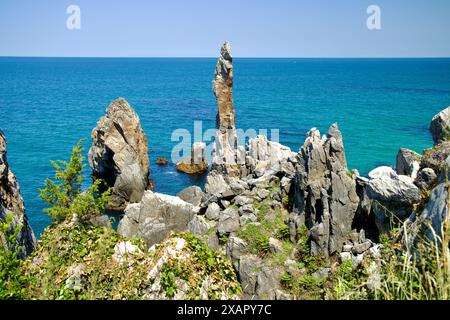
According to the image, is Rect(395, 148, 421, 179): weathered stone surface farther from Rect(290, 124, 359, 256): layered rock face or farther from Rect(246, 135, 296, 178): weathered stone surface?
Rect(246, 135, 296, 178): weathered stone surface

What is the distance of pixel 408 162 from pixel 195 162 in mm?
35966

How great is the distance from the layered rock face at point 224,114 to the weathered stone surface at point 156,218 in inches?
814

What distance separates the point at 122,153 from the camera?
46.1 meters

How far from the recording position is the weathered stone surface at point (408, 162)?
858 inches

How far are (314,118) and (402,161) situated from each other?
70892mm

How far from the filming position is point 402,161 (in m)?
24.1

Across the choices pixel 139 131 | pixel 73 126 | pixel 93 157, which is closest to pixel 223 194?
pixel 139 131

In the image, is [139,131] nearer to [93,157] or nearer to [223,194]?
[93,157]

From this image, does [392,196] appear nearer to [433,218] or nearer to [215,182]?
[433,218]

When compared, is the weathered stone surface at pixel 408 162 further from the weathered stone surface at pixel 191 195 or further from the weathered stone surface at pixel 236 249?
the weathered stone surface at pixel 191 195

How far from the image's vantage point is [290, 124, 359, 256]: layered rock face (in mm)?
21406

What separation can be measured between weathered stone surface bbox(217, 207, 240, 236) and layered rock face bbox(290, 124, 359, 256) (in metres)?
3.63

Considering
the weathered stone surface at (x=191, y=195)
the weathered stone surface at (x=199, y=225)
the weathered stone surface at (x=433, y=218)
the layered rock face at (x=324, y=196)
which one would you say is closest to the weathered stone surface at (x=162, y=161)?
the weathered stone surface at (x=191, y=195)

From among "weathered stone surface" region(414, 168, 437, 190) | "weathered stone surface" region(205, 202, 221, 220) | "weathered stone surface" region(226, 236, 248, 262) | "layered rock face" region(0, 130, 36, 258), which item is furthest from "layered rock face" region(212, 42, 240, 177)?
"weathered stone surface" region(414, 168, 437, 190)
